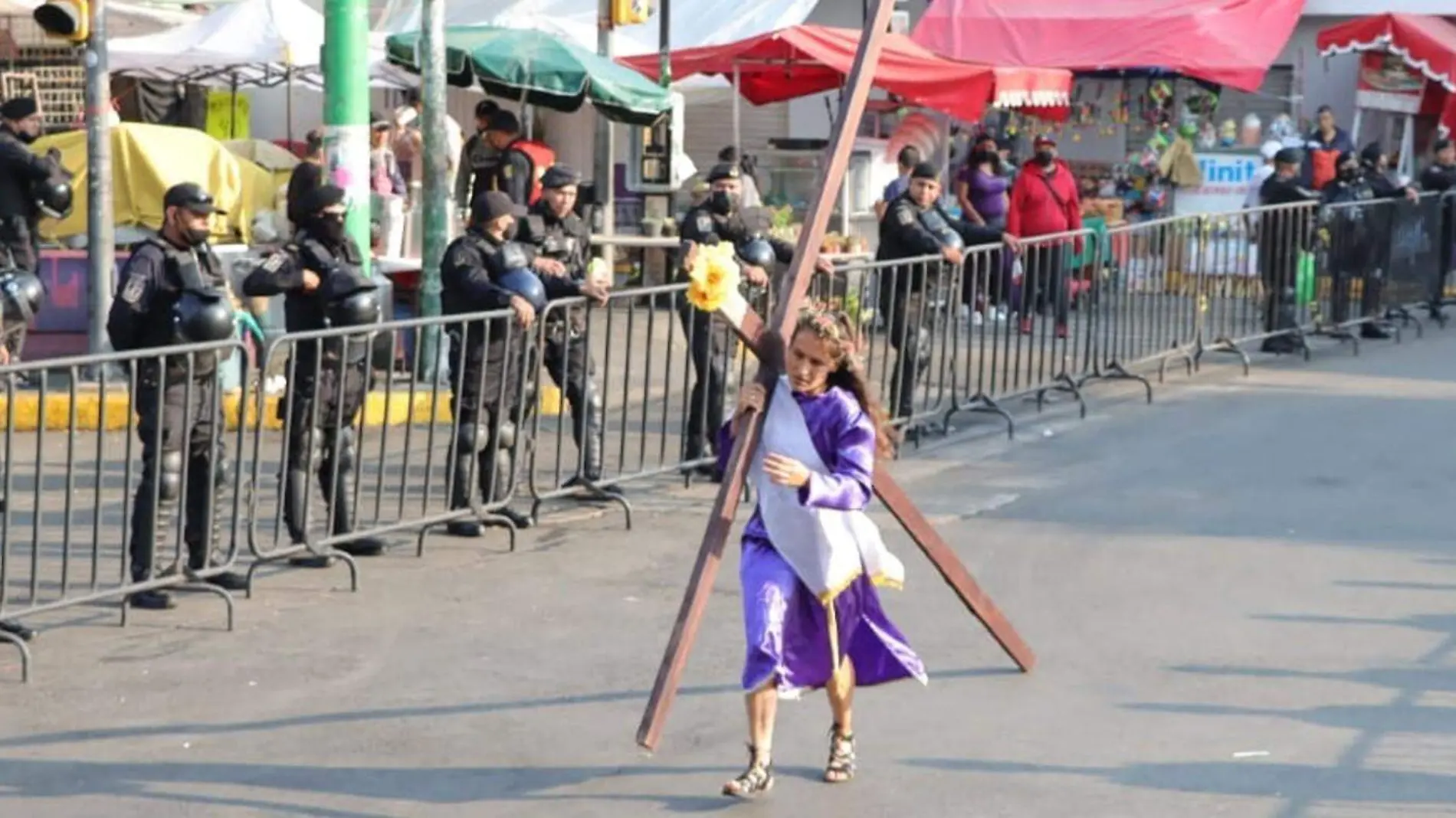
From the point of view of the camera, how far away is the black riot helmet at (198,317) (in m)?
9.40

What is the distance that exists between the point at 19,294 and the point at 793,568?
22.9ft

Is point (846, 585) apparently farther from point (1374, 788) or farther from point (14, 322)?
point (14, 322)

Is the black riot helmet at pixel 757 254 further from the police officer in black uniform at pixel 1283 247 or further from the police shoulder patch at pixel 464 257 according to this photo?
the police officer in black uniform at pixel 1283 247

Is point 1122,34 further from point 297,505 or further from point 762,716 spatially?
point 762,716

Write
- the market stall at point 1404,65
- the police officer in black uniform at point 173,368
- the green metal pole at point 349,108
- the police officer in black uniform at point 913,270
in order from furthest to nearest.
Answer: the market stall at point 1404,65, the green metal pole at point 349,108, the police officer in black uniform at point 913,270, the police officer in black uniform at point 173,368

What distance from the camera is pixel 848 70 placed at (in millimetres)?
20344

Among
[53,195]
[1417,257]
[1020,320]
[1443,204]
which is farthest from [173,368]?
[1443,204]

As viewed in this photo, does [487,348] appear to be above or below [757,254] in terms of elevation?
below

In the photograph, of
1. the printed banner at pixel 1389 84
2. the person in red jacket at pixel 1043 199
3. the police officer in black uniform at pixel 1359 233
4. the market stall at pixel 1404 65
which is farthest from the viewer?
the printed banner at pixel 1389 84

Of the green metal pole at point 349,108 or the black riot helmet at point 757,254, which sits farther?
the green metal pole at point 349,108

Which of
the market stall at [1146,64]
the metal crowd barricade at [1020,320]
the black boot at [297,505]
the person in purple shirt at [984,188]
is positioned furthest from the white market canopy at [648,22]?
the black boot at [297,505]

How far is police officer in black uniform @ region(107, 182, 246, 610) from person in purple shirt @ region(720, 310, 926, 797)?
9.95 feet

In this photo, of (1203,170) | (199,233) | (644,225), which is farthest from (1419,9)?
(199,233)

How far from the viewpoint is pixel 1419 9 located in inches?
987
